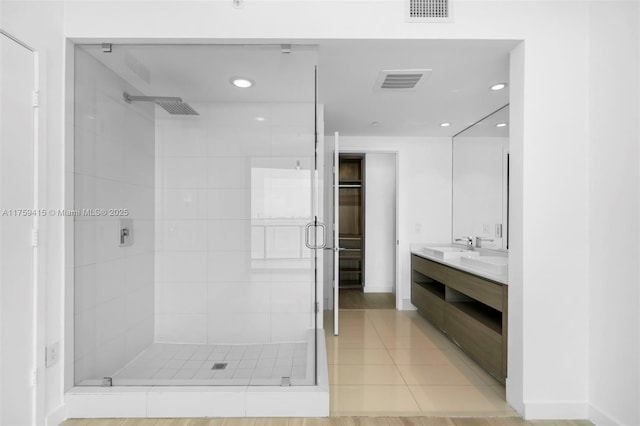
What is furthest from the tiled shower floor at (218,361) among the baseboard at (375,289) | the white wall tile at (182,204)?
the baseboard at (375,289)

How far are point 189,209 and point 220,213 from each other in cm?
21

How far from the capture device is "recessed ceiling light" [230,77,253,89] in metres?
2.33

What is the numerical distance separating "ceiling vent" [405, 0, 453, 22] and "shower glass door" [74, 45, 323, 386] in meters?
0.61

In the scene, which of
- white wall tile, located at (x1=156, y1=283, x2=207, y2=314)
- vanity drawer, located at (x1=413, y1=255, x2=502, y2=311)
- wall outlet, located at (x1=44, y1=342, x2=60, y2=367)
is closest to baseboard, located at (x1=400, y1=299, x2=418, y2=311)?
vanity drawer, located at (x1=413, y1=255, x2=502, y2=311)

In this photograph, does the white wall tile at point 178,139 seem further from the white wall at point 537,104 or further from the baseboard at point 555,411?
the baseboard at point 555,411

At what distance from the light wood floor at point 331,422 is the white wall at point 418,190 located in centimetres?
249

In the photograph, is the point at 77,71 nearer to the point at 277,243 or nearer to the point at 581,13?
the point at 277,243

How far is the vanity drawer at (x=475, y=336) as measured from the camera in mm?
2438

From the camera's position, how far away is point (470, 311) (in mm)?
3012

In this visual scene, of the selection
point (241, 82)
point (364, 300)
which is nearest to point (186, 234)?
point (241, 82)

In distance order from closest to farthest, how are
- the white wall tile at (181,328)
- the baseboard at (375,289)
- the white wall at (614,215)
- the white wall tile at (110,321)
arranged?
1. the white wall at (614,215)
2. the white wall tile at (110,321)
3. the white wall tile at (181,328)
4. the baseboard at (375,289)

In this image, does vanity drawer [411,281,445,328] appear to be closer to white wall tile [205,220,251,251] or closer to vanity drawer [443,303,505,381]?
vanity drawer [443,303,505,381]

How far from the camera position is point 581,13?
6.73ft

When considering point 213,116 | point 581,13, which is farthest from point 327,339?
point 581,13
